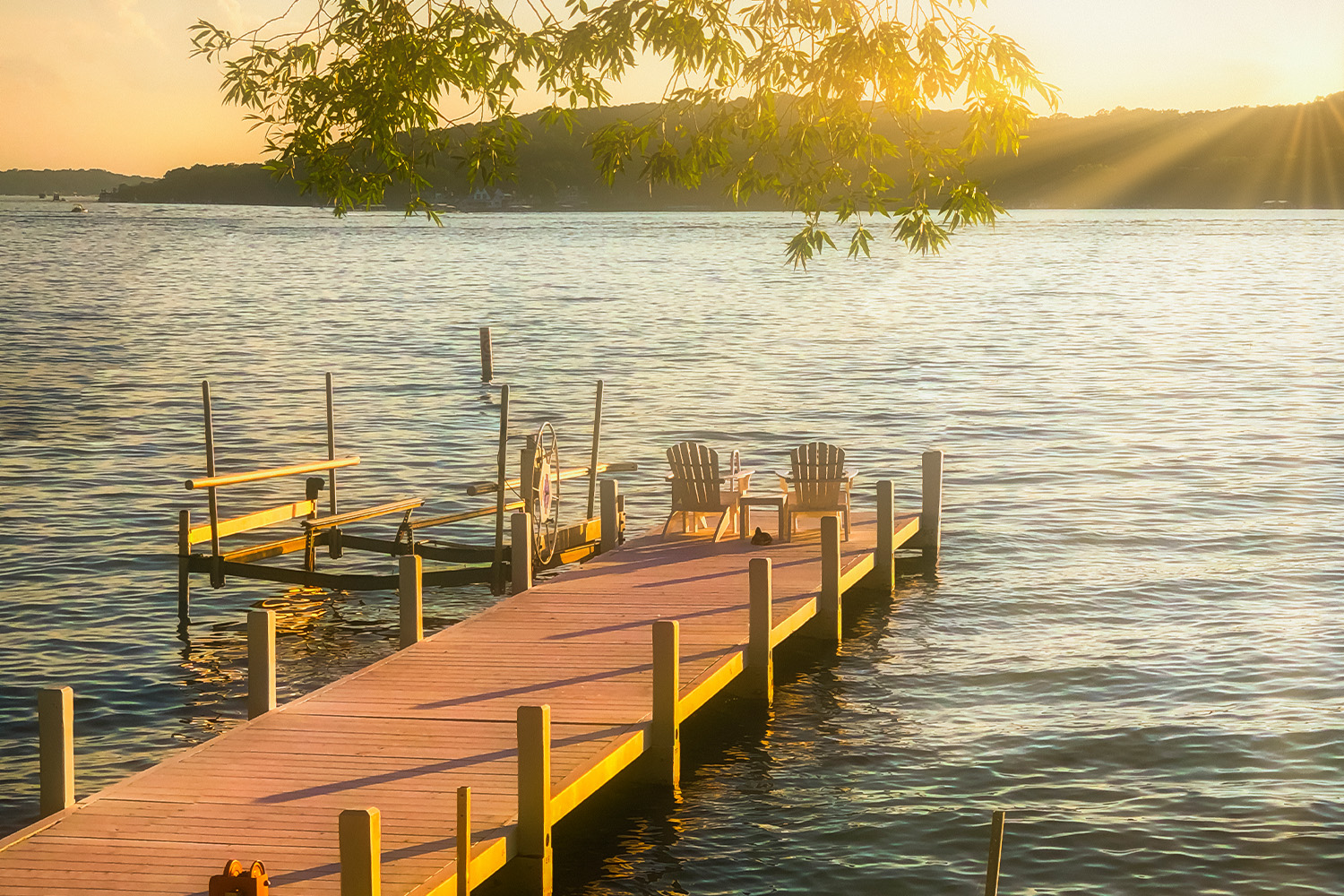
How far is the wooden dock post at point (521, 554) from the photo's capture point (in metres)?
17.1

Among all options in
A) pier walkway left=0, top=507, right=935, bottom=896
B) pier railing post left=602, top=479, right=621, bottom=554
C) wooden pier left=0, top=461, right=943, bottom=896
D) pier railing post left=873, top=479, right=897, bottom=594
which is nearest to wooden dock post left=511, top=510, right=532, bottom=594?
wooden pier left=0, top=461, right=943, bottom=896

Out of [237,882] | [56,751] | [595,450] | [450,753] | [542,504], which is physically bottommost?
[450,753]

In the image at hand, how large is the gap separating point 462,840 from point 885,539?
39.7 ft

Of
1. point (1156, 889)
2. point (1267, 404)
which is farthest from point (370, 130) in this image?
point (1267, 404)

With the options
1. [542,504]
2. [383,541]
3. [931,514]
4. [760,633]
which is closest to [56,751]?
[760,633]

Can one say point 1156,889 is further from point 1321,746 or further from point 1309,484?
→ point 1309,484

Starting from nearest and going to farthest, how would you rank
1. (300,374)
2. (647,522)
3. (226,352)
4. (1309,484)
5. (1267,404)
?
(647,522) < (1309,484) < (1267,404) < (300,374) < (226,352)

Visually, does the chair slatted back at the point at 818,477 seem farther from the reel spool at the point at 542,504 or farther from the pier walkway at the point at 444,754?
the reel spool at the point at 542,504

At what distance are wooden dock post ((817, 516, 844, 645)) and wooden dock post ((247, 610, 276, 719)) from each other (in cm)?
680

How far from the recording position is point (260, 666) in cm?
1220

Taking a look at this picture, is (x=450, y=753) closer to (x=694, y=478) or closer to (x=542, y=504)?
(x=542, y=504)

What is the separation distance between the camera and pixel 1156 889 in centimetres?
1180

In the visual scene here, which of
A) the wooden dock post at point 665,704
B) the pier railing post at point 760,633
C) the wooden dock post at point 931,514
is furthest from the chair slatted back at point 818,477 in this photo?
the wooden dock post at point 665,704

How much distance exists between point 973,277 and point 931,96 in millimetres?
125047
